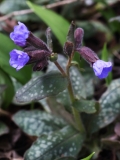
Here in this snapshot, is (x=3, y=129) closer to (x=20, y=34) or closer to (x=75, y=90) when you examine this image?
(x=75, y=90)

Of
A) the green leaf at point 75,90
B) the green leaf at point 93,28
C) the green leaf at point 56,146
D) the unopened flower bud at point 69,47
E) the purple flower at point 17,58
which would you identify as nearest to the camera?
the purple flower at point 17,58

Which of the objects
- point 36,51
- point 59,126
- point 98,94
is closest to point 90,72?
point 98,94

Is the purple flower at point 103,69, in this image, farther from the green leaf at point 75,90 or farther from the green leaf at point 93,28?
the green leaf at point 93,28

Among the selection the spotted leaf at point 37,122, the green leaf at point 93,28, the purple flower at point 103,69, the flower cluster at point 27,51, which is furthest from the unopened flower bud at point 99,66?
the green leaf at point 93,28

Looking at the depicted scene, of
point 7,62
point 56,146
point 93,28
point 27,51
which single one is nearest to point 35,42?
point 27,51

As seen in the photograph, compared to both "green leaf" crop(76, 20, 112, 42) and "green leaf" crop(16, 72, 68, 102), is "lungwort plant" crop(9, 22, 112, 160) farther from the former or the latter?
"green leaf" crop(76, 20, 112, 42)

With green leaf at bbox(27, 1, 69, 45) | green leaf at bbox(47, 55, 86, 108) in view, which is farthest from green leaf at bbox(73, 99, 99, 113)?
green leaf at bbox(27, 1, 69, 45)

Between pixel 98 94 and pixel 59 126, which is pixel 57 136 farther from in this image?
pixel 98 94
